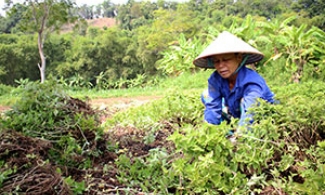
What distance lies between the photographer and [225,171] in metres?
1.38

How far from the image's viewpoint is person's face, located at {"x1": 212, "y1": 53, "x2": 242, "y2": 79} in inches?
83.3

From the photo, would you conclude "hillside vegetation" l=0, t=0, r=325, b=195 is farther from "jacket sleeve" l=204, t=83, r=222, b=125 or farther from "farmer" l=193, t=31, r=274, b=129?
"jacket sleeve" l=204, t=83, r=222, b=125

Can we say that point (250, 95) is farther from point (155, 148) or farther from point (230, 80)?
point (155, 148)

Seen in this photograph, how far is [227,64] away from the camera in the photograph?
2117 mm

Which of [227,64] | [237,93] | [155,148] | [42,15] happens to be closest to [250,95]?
[237,93]

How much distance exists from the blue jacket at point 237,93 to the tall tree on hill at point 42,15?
46.8 ft

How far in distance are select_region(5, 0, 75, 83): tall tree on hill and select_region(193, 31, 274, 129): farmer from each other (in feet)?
46.7

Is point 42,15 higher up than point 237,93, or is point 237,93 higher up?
point 42,15

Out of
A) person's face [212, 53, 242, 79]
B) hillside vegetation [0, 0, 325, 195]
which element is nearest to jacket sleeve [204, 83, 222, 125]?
person's face [212, 53, 242, 79]

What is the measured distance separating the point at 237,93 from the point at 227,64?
187 millimetres

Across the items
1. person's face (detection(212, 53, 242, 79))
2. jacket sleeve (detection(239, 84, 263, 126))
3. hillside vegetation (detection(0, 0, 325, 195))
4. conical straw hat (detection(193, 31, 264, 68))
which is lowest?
hillside vegetation (detection(0, 0, 325, 195))

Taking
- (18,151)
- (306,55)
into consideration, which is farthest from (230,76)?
(306,55)

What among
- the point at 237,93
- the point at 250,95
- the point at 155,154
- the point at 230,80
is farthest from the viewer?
the point at 230,80

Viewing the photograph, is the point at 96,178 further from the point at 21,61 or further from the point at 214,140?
the point at 21,61
